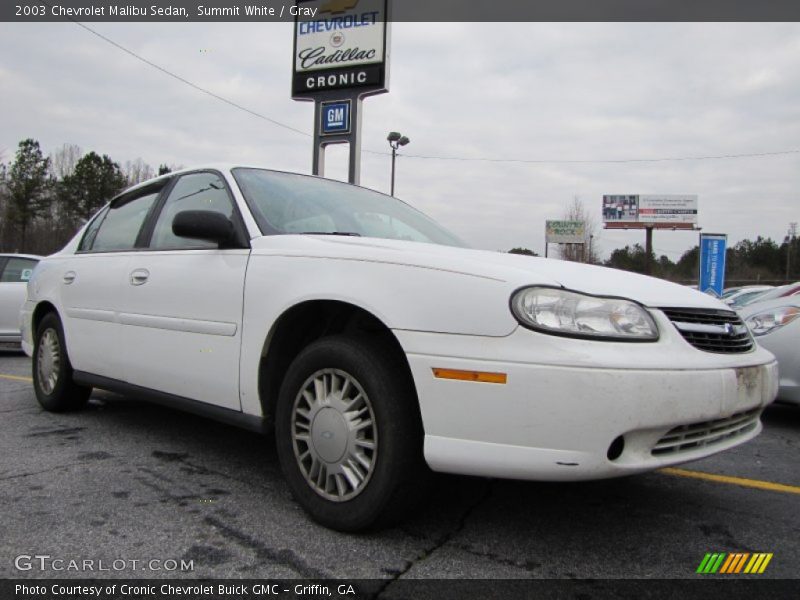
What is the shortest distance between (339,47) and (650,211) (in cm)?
4715

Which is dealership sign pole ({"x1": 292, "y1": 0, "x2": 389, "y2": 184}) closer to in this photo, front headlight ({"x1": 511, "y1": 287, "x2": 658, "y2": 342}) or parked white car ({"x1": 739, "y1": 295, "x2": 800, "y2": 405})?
parked white car ({"x1": 739, "y1": 295, "x2": 800, "y2": 405})

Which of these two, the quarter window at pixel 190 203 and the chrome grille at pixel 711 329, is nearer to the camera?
the chrome grille at pixel 711 329

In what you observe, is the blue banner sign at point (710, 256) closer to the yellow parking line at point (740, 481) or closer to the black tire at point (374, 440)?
the yellow parking line at point (740, 481)

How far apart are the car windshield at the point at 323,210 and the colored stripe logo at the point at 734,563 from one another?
191cm

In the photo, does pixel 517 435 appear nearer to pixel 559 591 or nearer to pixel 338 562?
pixel 559 591

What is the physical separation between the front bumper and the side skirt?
0.93 m

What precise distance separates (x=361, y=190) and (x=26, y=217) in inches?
1941

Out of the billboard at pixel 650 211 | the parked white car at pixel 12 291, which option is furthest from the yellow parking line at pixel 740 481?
the billboard at pixel 650 211

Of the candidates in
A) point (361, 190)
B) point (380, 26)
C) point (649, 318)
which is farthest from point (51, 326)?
point (380, 26)

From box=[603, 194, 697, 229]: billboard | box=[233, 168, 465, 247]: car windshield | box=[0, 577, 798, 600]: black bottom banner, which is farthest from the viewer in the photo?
box=[603, 194, 697, 229]: billboard

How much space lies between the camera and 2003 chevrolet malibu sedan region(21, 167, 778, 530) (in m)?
1.97

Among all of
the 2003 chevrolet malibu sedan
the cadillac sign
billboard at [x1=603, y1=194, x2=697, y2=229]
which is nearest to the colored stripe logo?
the 2003 chevrolet malibu sedan

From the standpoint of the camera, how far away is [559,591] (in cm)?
194

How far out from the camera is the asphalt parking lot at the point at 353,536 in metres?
2.10
